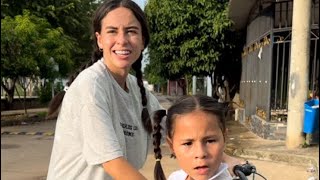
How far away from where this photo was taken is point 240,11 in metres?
11.9

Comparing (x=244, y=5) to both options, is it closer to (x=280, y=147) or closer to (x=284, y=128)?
(x=284, y=128)

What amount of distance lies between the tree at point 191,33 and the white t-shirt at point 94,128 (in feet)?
37.3

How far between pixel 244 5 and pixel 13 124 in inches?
307

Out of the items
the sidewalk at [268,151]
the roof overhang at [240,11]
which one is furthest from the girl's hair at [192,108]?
the roof overhang at [240,11]

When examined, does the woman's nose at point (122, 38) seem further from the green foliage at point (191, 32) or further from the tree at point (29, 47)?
the tree at point (29, 47)

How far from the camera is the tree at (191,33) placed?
13188 mm

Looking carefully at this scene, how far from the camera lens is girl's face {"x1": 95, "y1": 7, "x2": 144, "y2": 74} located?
1665 mm

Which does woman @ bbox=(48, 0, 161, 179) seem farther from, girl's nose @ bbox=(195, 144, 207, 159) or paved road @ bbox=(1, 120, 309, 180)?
paved road @ bbox=(1, 120, 309, 180)

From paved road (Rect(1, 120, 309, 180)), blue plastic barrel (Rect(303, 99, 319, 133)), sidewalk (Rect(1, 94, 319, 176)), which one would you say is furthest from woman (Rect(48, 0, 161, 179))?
sidewalk (Rect(1, 94, 319, 176))

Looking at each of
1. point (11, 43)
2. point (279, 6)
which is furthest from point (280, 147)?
point (11, 43)

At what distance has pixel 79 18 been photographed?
18.5m

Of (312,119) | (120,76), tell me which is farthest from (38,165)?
(312,119)

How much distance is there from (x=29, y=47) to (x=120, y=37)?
41.9ft

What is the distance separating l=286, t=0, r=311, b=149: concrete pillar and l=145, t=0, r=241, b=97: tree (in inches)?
221
